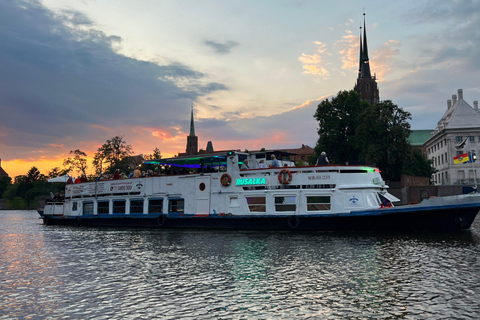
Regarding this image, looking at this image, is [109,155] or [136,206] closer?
[136,206]

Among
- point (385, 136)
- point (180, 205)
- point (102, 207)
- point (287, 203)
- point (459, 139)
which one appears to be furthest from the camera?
point (459, 139)

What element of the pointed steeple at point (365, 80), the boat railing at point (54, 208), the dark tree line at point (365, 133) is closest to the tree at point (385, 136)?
the dark tree line at point (365, 133)

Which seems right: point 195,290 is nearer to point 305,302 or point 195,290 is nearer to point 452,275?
point 305,302

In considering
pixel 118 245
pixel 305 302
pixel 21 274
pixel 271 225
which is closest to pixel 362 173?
pixel 271 225

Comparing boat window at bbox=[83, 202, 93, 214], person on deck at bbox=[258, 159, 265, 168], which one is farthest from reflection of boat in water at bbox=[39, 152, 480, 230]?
boat window at bbox=[83, 202, 93, 214]

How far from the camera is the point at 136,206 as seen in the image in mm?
35281

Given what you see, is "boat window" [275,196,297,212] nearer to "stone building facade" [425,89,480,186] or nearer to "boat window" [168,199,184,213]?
"boat window" [168,199,184,213]

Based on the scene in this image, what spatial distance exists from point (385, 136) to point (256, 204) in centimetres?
4501

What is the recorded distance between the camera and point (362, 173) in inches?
1044

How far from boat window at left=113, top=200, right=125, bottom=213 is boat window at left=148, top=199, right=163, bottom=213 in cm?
331

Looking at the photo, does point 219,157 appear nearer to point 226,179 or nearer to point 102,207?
point 226,179

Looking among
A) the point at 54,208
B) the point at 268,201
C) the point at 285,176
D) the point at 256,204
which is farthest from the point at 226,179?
the point at 54,208

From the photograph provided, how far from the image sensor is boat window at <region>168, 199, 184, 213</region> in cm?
3256

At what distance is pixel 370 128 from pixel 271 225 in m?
44.1
